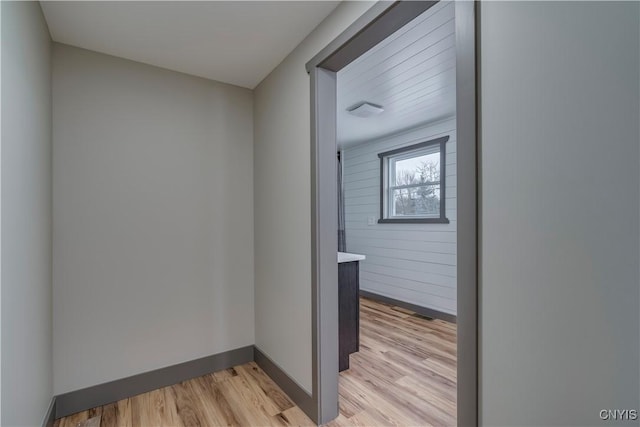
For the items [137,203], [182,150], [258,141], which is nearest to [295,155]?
[258,141]

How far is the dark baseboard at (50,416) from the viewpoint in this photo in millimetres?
1732

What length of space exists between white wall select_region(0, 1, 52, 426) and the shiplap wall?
3.60 m

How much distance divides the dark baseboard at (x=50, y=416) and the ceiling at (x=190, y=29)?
7.30 feet

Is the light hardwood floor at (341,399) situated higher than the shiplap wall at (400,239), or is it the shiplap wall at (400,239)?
the shiplap wall at (400,239)

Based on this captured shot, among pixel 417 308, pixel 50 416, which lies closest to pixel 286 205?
pixel 50 416

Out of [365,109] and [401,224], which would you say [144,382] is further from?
[401,224]

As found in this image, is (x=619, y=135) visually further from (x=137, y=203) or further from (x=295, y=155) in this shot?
(x=137, y=203)

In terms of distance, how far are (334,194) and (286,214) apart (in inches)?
17.8

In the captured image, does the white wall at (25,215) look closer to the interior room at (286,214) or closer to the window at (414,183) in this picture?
the interior room at (286,214)

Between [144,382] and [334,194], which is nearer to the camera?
[334,194]

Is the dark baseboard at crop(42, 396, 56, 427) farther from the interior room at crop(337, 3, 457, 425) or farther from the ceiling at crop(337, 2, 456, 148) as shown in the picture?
the ceiling at crop(337, 2, 456, 148)

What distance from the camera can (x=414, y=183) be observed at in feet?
14.0

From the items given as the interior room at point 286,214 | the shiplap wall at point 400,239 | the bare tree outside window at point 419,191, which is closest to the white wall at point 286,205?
the interior room at point 286,214

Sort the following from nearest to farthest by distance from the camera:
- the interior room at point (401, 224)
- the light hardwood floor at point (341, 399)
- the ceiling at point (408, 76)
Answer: the light hardwood floor at point (341, 399), the ceiling at point (408, 76), the interior room at point (401, 224)
